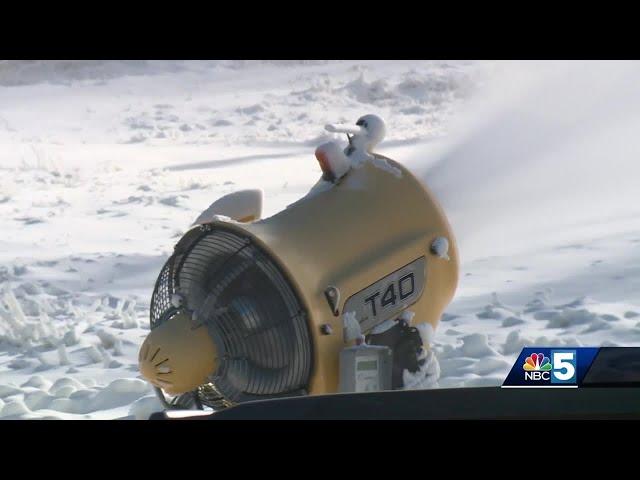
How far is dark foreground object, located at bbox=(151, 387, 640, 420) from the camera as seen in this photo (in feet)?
6.52

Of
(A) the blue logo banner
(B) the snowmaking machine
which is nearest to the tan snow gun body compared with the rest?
(B) the snowmaking machine

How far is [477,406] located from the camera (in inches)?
79.0

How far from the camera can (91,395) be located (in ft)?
10.00

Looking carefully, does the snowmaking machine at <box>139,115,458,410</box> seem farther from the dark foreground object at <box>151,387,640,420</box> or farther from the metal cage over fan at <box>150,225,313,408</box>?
the dark foreground object at <box>151,387,640,420</box>

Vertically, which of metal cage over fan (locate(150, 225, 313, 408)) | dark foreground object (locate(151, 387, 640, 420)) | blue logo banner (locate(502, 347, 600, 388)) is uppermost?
metal cage over fan (locate(150, 225, 313, 408))

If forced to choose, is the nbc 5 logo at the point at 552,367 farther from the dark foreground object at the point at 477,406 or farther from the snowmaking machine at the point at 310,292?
the snowmaking machine at the point at 310,292

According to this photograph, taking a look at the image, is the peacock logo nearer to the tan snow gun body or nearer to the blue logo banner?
the blue logo banner

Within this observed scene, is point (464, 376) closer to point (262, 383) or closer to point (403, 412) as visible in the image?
point (262, 383)

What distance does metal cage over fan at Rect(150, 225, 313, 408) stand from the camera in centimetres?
251

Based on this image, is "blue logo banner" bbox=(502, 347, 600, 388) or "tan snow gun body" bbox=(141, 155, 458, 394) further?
"tan snow gun body" bbox=(141, 155, 458, 394)

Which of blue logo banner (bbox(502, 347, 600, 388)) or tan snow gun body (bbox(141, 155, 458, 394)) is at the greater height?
tan snow gun body (bbox(141, 155, 458, 394))

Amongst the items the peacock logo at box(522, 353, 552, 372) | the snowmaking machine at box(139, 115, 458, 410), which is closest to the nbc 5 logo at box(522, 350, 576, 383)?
the peacock logo at box(522, 353, 552, 372)

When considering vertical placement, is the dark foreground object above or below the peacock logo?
below

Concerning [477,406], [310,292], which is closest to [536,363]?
[477,406]
